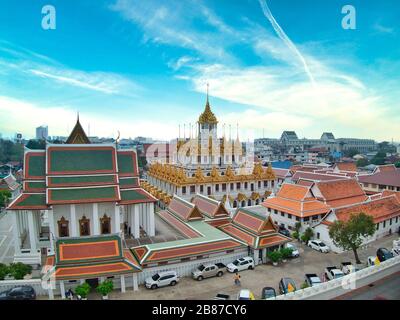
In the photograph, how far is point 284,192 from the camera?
86.7ft

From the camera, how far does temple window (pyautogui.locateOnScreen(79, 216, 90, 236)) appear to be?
60.7 ft

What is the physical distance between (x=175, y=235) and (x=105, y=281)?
22.5 feet

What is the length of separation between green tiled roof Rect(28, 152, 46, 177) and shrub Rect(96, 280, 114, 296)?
30.6 feet

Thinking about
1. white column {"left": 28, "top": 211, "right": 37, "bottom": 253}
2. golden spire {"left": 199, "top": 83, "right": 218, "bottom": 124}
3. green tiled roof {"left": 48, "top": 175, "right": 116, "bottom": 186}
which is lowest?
white column {"left": 28, "top": 211, "right": 37, "bottom": 253}

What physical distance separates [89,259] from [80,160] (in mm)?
7346

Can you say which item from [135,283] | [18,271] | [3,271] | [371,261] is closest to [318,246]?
[371,261]

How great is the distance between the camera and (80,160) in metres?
19.4

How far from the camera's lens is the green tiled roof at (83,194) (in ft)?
58.0

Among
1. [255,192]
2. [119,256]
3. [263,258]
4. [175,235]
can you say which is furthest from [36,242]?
[255,192]

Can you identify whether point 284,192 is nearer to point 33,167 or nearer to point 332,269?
point 332,269

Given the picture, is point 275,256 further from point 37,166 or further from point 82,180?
point 37,166

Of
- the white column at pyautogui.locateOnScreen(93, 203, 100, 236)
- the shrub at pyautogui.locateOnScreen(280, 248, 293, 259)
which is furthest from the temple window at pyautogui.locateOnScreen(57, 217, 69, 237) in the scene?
the shrub at pyautogui.locateOnScreen(280, 248, 293, 259)

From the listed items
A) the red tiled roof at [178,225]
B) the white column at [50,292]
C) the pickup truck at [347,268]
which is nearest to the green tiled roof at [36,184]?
the white column at [50,292]

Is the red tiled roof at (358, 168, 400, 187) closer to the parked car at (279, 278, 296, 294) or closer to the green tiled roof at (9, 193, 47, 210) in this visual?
the parked car at (279, 278, 296, 294)
